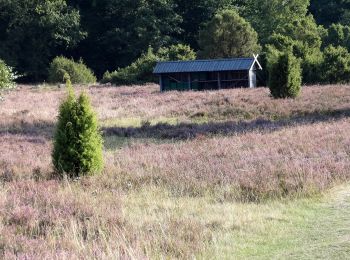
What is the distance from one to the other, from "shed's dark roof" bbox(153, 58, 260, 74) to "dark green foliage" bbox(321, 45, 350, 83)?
18.8ft

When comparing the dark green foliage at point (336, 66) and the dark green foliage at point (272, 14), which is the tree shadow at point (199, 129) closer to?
the dark green foliage at point (336, 66)

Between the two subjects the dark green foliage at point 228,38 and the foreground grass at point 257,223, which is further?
the dark green foliage at point 228,38

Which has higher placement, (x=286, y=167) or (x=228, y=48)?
(x=228, y=48)

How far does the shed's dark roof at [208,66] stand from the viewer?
42.4m

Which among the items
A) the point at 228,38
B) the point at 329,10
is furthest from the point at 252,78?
the point at 329,10

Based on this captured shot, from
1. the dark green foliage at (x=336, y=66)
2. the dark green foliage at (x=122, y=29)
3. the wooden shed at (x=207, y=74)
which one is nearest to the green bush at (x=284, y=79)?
the wooden shed at (x=207, y=74)

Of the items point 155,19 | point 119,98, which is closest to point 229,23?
point 155,19

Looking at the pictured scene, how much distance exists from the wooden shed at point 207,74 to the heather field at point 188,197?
900 inches

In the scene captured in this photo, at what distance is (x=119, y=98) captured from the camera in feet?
115

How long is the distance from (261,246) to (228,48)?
48.1 metres

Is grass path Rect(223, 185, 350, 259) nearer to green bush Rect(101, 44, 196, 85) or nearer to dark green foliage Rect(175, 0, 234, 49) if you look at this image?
green bush Rect(101, 44, 196, 85)

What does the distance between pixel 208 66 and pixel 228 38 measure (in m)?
12.6

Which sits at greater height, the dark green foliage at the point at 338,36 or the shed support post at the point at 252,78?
the dark green foliage at the point at 338,36

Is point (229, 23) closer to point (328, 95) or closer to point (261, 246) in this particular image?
point (328, 95)
